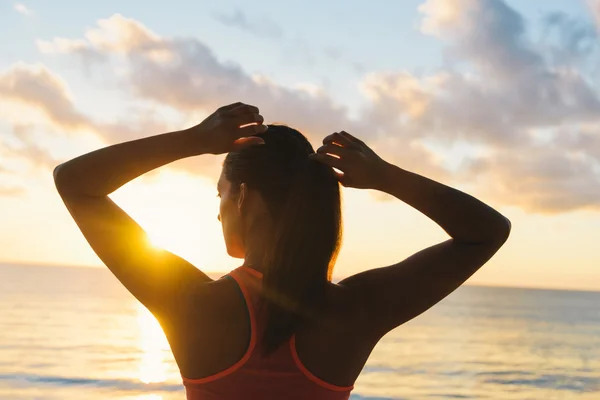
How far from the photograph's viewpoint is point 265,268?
1.82m

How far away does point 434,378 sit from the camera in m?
20.5

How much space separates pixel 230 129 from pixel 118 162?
28cm

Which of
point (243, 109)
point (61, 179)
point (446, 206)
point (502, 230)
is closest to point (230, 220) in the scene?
point (243, 109)

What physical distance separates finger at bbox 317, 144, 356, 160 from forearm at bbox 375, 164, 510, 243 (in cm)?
13

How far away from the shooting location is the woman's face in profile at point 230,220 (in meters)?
1.93

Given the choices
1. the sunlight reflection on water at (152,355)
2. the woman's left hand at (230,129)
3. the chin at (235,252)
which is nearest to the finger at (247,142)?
the woman's left hand at (230,129)

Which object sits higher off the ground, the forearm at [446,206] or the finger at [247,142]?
the finger at [247,142]

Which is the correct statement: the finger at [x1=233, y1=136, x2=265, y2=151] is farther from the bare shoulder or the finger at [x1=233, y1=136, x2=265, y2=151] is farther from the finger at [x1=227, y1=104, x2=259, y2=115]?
the bare shoulder

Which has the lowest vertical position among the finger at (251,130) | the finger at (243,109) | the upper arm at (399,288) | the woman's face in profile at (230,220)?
the upper arm at (399,288)

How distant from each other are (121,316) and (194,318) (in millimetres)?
38799

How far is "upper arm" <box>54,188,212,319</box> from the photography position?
1.76m

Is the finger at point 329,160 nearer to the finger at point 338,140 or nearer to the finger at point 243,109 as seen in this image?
the finger at point 338,140

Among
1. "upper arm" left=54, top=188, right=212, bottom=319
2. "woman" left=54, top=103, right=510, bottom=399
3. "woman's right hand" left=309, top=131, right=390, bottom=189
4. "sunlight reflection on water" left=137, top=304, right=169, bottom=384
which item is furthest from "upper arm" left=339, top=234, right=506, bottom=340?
"sunlight reflection on water" left=137, top=304, right=169, bottom=384

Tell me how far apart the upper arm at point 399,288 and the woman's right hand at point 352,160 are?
0.73 feet
